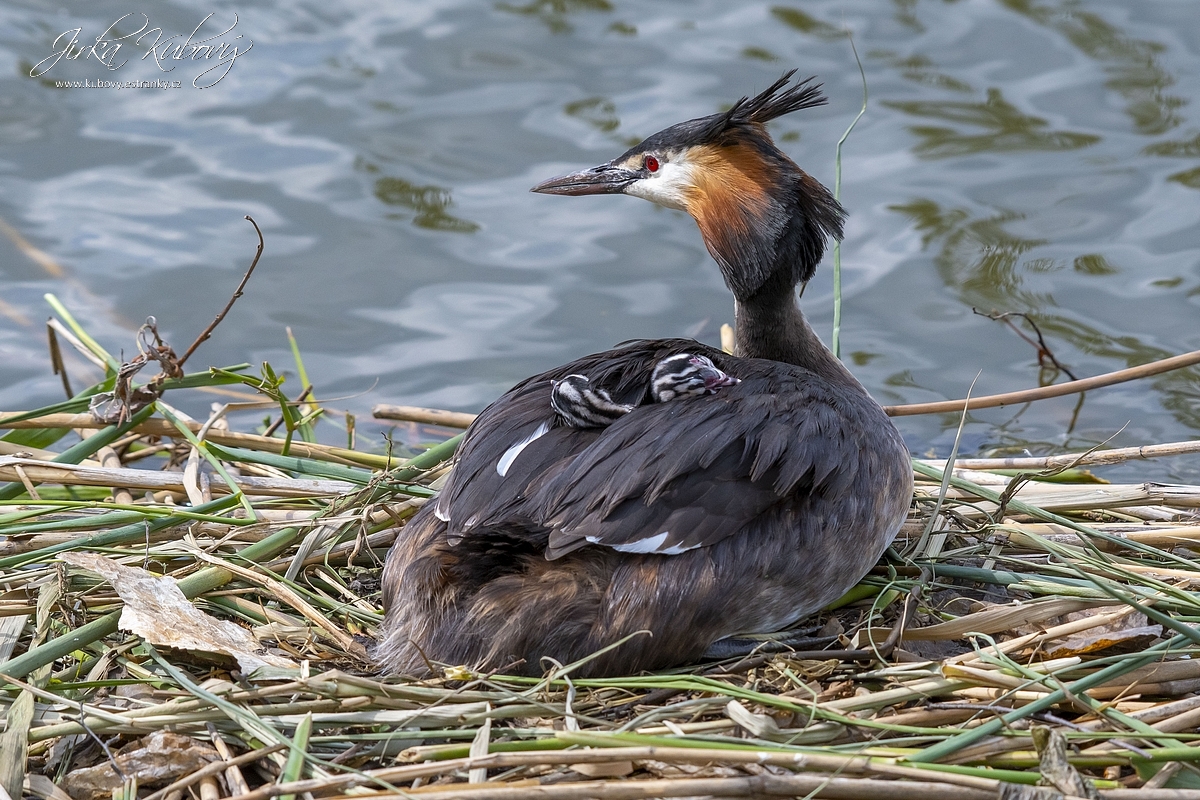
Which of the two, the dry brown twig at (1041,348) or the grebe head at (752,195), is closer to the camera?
the grebe head at (752,195)

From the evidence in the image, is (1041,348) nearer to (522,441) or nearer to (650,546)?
(522,441)

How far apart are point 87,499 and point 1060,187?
5.90 metres

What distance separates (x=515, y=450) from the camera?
131 inches

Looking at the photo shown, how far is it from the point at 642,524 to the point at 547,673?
423 mm

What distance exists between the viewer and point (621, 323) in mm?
6793

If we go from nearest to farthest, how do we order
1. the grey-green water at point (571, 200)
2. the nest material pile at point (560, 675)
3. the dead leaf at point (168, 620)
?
the nest material pile at point (560, 675) → the dead leaf at point (168, 620) → the grey-green water at point (571, 200)

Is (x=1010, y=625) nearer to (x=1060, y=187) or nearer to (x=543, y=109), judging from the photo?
(x=1060, y=187)

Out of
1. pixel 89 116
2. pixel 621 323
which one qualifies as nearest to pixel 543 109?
pixel 621 323

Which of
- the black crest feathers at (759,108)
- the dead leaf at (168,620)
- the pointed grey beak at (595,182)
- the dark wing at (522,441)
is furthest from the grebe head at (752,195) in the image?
the dead leaf at (168,620)

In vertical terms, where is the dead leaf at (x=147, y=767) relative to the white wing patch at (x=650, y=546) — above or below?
below

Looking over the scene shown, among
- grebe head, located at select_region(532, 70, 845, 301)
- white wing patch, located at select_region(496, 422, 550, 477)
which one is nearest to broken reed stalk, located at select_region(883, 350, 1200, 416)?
grebe head, located at select_region(532, 70, 845, 301)

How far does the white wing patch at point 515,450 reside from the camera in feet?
10.7

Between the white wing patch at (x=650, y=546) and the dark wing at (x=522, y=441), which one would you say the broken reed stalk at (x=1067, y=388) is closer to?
the dark wing at (x=522, y=441)

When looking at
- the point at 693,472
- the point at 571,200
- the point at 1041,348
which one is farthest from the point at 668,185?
the point at 571,200
